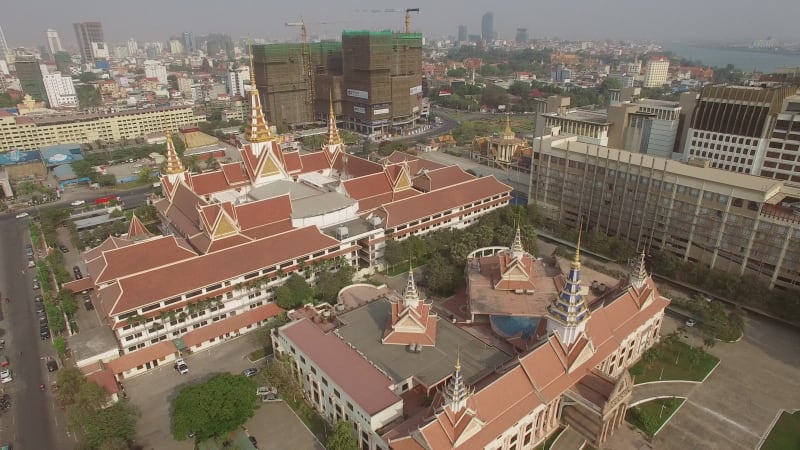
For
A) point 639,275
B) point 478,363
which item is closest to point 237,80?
point 639,275

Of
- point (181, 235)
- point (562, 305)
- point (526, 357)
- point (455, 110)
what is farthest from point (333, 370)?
point (455, 110)

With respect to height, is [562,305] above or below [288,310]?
above

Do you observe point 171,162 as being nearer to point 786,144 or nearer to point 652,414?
point 652,414

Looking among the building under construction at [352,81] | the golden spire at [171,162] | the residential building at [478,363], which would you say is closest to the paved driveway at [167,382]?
the residential building at [478,363]

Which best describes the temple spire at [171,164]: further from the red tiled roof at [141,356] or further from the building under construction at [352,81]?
the building under construction at [352,81]

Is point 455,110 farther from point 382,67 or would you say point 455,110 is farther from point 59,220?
point 59,220
